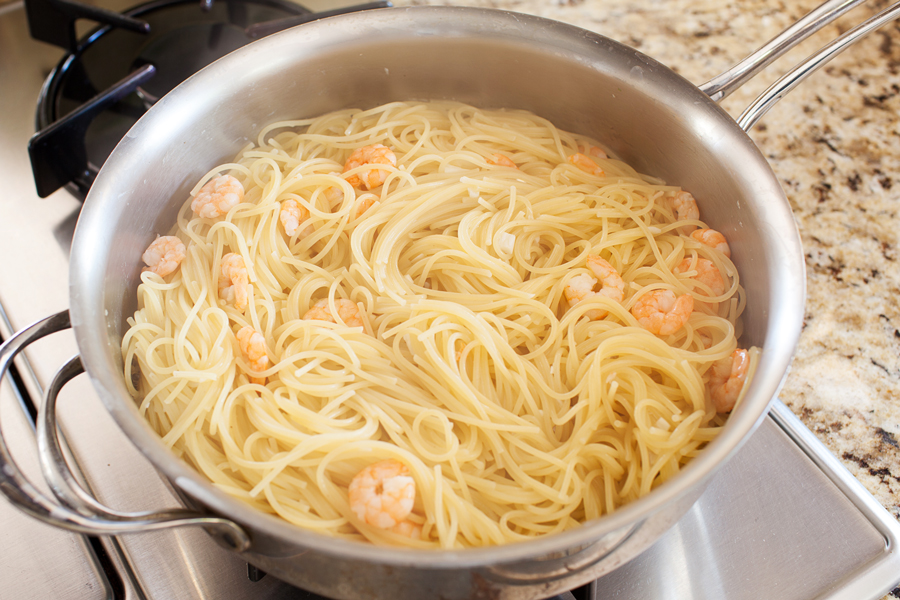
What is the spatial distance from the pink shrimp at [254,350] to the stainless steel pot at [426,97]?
36cm

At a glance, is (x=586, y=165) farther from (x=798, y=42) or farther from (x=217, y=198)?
(x=217, y=198)

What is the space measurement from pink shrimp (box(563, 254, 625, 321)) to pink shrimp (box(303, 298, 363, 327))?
27.4 inches

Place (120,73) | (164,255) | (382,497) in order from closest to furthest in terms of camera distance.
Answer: (382,497)
(164,255)
(120,73)

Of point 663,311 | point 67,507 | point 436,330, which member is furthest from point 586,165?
point 67,507

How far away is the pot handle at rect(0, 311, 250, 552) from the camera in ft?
4.12

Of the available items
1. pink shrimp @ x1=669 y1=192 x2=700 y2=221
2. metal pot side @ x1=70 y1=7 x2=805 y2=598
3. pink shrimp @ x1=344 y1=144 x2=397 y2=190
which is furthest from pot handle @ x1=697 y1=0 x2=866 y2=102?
pink shrimp @ x1=344 y1=144 x2=397 y2=190

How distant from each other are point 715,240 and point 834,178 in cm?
124

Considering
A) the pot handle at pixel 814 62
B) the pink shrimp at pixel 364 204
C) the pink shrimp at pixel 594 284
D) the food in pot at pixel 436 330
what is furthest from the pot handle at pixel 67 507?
the pot handle at pixel 814 62

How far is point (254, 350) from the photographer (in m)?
1.88

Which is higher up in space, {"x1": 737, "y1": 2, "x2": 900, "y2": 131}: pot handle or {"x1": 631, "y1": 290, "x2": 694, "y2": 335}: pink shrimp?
{"x1": 737, "y1": 2, "x2": 900, "y2": 131}: pot handle

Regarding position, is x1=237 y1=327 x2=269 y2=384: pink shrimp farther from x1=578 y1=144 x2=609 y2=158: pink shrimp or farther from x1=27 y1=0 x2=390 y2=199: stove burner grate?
x1=578 y1=144 x2=609 y2=158: pink shrimp

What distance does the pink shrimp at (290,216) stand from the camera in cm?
220

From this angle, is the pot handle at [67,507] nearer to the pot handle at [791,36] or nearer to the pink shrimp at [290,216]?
the pink shrimp at [290,216]

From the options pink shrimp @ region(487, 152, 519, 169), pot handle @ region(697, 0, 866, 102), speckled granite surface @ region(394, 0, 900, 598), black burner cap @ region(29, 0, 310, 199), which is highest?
pot handle @ region(697, 0, 866, 102)
